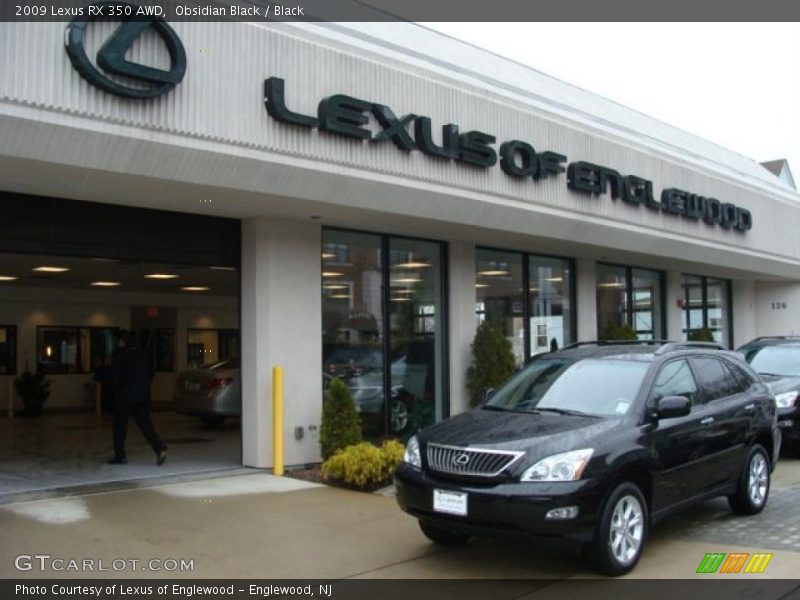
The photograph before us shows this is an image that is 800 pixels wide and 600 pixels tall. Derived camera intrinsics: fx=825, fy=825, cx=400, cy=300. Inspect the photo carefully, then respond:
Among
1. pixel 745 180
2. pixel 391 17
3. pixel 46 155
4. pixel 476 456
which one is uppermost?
pixel 391 17

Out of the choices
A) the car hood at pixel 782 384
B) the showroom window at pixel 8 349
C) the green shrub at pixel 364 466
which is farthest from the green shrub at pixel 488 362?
the showroom window at pixel 8 349

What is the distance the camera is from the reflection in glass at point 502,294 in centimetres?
1429

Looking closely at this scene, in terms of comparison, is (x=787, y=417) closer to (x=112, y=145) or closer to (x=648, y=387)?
(x=648, y=387)

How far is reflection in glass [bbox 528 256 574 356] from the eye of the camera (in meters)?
15.5

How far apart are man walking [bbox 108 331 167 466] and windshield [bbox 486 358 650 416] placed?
509cm

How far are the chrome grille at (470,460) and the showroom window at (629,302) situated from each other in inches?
423

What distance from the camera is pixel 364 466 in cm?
943

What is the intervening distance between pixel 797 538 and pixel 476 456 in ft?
10.7

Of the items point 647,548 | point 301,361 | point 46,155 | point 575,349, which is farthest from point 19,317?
point 647,548

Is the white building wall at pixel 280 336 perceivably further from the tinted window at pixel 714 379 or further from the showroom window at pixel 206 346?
the showroom window at pixel 206 346

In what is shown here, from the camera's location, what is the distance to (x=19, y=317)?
A: 19734 millimetres

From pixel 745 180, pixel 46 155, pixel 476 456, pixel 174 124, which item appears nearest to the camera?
pixel 476 456

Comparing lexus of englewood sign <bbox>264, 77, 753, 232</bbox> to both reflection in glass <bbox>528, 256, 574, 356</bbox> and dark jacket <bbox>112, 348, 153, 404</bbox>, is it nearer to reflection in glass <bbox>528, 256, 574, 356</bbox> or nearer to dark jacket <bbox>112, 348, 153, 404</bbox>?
reflection in glass <bbox>528, 256, 574, 356</bbox>

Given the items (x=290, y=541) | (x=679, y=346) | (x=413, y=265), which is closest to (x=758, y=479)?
(x=679, y=346)
